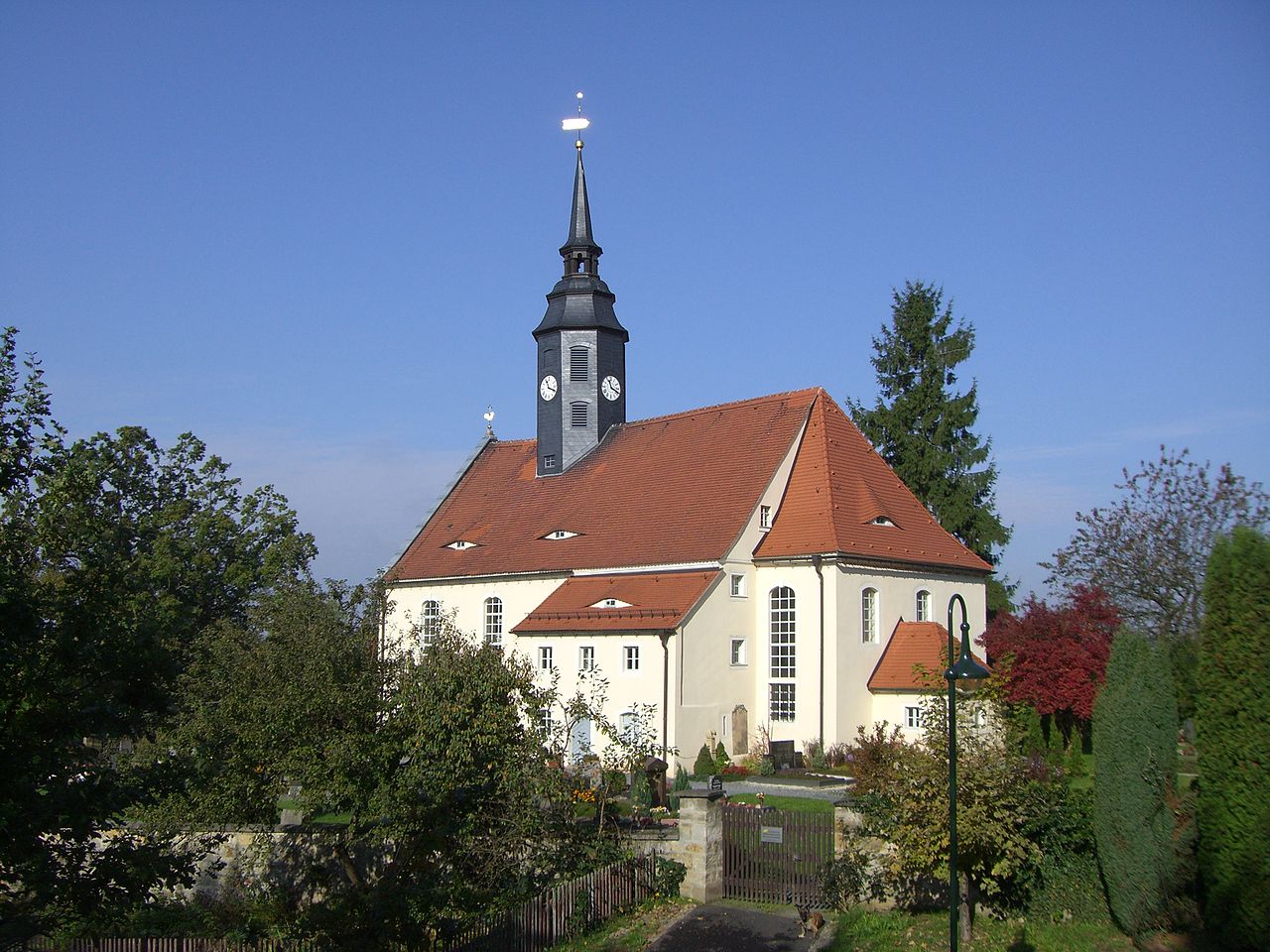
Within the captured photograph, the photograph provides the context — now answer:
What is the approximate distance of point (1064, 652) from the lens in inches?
1125

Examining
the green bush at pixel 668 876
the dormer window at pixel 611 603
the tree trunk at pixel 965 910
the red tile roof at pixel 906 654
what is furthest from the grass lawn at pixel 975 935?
the dormer window at pixel 611 603

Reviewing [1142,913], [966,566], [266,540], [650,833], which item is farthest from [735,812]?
[266,540]

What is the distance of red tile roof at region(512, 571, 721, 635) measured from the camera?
30.2 m

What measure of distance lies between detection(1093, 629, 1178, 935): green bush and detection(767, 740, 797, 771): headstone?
553 inches

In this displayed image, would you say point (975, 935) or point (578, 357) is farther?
point (578, 357)

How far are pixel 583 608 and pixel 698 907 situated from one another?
15886 millimetres

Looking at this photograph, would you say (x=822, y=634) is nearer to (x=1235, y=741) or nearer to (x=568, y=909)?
(x=568, y=909)

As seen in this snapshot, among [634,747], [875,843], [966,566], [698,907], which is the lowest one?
[698,907]

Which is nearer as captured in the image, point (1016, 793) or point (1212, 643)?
point (1212, 643)

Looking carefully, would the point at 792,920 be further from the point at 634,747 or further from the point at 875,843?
the point at 634,747

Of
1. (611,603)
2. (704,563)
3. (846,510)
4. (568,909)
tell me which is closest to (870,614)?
(846,510)

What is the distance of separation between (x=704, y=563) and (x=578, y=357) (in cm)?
1042

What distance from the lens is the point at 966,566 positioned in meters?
33.2

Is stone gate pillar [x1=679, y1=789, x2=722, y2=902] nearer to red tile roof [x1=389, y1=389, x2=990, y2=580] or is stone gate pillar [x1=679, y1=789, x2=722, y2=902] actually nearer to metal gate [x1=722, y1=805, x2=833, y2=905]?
metal gate [x1=722, y1=805, x2=833, y2=905]
